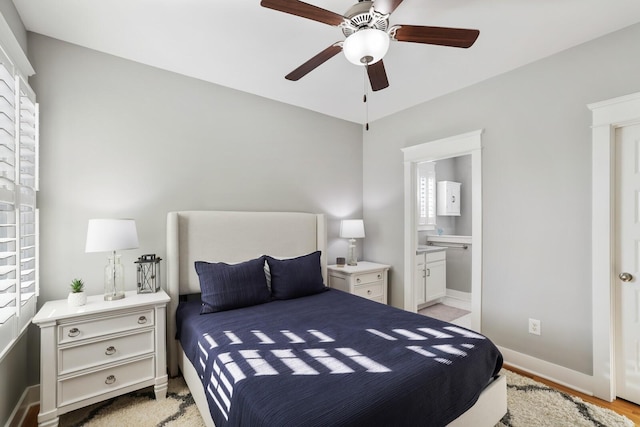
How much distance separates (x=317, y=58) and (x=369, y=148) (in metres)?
2.41

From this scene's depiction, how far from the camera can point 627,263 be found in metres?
2.22

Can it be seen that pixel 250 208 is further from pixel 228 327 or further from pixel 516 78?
pixel 516 78

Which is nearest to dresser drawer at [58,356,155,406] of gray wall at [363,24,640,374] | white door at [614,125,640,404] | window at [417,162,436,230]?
gray wall at [363,24,640,374]

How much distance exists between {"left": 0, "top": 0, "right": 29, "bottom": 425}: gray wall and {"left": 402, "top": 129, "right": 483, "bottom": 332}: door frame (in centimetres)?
346

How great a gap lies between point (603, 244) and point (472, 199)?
1.05 metres

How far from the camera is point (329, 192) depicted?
12.9ft

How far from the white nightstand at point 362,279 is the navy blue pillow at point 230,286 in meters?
1.12

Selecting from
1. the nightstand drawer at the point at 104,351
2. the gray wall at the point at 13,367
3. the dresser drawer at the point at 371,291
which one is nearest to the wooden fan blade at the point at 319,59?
the gray wall at the point at 13,367

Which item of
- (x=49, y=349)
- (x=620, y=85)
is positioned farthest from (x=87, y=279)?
(x=620, y=85)

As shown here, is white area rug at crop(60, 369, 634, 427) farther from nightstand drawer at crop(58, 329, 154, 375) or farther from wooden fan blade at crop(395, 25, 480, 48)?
wooden fan blade at crop(395, 25, 480, 48)

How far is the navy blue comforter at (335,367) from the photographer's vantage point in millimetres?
1227

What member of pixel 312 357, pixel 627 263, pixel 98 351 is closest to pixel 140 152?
pixel 98 351

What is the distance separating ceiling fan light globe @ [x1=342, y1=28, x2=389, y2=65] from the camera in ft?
5.13

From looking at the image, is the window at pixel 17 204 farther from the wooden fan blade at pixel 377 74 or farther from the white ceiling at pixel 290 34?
the wooden fan blade at pixel 377 74
